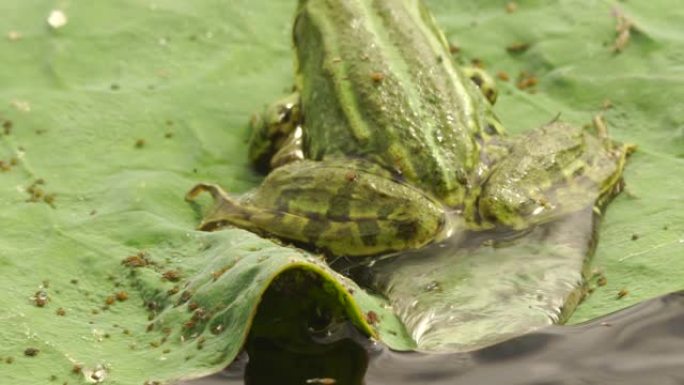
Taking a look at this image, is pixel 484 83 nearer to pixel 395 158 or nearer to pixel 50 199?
pixel 395 158

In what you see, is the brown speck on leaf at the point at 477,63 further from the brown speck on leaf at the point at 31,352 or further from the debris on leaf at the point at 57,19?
the brown speck on leaf at the point at 31,352

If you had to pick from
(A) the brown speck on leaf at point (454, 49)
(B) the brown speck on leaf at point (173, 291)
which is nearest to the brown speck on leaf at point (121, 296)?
(B) the brown speck on leaf at point (173, 291)

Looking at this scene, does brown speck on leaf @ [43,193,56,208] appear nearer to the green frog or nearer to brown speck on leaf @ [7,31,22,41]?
the green frog

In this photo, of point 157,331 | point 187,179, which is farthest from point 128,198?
point 157,331

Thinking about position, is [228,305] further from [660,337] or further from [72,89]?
[72,89]

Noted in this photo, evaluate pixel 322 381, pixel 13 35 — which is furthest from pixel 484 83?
pixel 13 35

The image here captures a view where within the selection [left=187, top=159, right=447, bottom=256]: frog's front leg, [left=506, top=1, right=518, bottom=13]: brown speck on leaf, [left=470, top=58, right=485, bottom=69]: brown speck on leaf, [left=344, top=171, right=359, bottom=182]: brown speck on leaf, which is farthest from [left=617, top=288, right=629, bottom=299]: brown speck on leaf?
[left=506, top=1, right=518, bottom=13]: brown speck on leaf
